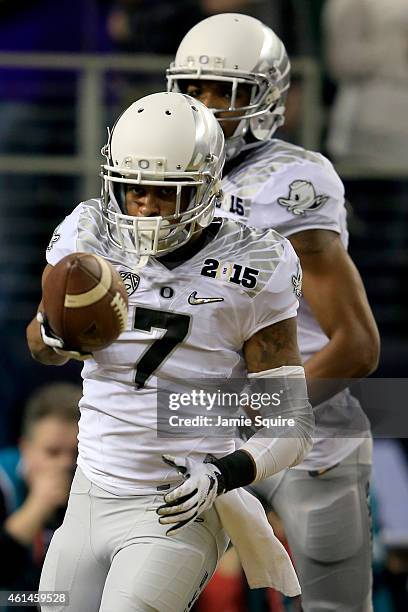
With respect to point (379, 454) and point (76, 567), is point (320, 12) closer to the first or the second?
point (379, 454)

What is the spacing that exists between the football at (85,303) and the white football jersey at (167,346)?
0.19m

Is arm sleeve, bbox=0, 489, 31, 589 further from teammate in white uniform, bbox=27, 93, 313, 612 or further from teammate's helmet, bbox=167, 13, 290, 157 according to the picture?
teammate's helmet, bbox=167, 13, 290, 157

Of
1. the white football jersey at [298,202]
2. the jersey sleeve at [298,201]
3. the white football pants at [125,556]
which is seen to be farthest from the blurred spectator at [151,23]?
the white football pants at [125,556]

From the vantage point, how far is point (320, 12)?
6812 millimetres

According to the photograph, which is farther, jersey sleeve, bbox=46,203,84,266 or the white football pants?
jersey sleeve, bbox=46,203,84,266

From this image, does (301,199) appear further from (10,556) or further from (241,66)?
(10,556)

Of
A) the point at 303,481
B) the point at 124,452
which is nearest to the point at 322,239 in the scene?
the point at 303,481

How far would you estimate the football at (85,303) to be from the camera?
3.00 meters

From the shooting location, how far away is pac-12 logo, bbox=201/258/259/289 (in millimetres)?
3252

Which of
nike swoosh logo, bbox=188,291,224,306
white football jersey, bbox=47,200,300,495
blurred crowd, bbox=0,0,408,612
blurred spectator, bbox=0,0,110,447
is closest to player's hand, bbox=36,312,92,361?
white football jersey, bbox=47,200,300,495

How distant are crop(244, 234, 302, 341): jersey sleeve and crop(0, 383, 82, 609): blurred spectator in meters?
1.54

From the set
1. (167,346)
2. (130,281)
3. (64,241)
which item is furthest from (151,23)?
(167,346)

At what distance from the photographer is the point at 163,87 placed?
22.2 ft

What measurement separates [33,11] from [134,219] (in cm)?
384
